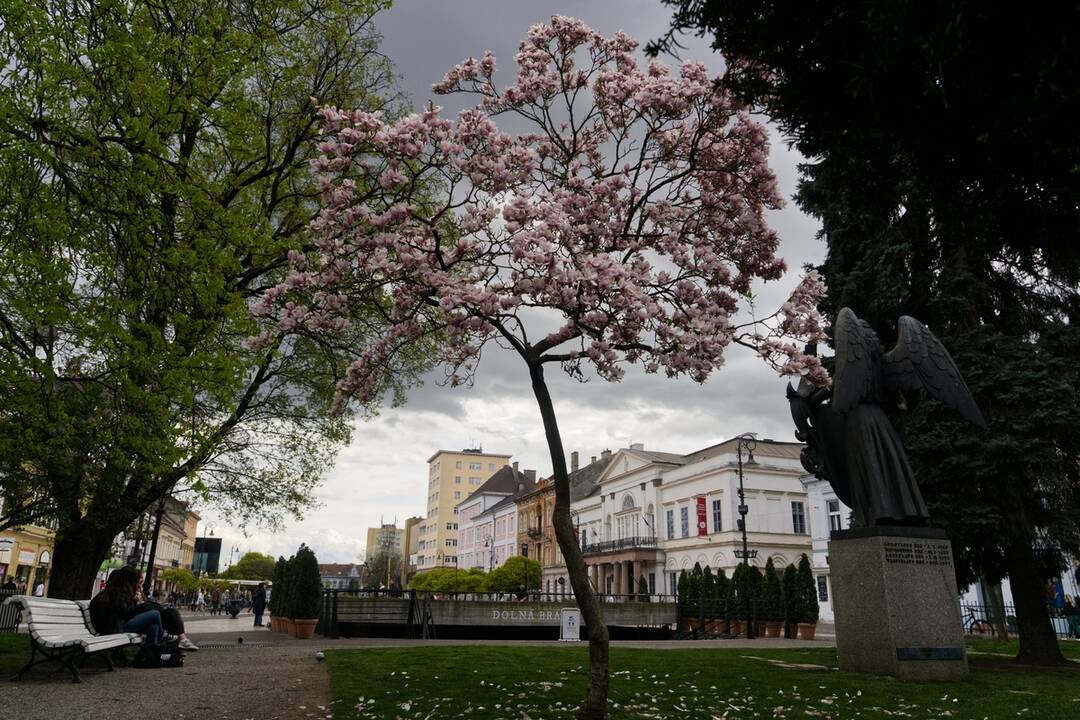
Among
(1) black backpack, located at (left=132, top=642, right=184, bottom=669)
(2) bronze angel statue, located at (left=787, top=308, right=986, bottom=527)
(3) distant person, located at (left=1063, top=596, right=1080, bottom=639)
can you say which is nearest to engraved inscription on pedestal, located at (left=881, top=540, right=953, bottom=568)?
(2) bronze angel statue, located at (left=787, top=308, right=986, bottom=527)

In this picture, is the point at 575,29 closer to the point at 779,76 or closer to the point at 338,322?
the point at 779,76

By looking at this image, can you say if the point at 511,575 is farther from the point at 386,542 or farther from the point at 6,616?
the point at 386,542

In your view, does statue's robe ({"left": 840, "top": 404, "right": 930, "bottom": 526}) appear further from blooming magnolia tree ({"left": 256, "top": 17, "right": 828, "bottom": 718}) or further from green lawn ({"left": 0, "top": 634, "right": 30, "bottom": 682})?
green lawn ({"left": 0, "top": 634, "right": 30, "bottom": 682})

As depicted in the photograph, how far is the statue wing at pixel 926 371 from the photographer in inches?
388

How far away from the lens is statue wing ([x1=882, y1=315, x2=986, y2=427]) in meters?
9.84

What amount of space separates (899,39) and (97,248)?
7.91 metres

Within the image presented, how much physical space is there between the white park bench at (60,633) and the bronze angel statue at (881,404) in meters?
9.99

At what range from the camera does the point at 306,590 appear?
19.1 m

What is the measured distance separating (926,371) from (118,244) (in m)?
10.1

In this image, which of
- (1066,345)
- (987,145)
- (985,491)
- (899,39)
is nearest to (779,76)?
(987,145)

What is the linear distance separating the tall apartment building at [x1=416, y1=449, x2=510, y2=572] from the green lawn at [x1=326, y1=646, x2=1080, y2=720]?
113458 millimetres

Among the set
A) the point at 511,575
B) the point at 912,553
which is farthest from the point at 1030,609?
the point at 511,575

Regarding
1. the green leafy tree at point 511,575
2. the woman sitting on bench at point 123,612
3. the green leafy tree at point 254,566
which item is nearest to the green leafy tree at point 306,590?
the woman sitting on bench at point 123,612

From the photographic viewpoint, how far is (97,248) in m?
7.89
